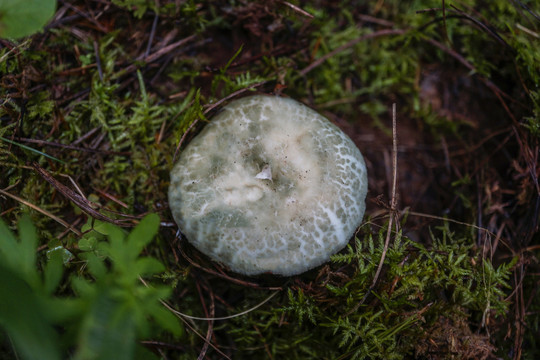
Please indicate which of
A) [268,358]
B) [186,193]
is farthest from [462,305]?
[186,193]

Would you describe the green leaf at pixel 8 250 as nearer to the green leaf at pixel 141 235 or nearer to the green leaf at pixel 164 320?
the green leaf at pixel 141 235

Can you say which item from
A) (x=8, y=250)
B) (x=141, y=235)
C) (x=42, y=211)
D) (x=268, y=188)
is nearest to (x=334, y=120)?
(x=268, y=188)

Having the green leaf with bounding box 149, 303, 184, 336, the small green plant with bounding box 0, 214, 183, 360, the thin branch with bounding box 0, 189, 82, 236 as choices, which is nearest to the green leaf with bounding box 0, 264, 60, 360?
the small green plant with bounding box 0, 214, 183, 360

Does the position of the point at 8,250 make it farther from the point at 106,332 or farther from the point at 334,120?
the point at 334,120

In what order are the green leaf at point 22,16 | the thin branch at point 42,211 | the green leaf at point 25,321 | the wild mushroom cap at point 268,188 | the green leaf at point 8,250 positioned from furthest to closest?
1. the thin branch at point 42,211
2. the wild mushroom cap at point 268,188
3. the green leaf at point 22,16
4. the green leaf at point 8,250
5. the green leaf at point 25,321

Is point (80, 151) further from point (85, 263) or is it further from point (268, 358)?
point (268, 358)

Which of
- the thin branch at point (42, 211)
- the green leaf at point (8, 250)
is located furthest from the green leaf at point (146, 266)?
the thin branch at point (42, 211)
